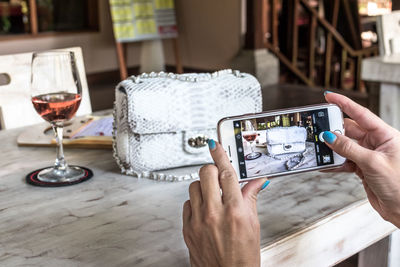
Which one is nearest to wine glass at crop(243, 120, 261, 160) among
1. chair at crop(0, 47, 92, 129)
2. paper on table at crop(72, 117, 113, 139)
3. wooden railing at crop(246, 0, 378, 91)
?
paper on table at crop(72, 117, 113, 139)

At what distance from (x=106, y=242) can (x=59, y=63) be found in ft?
1.16

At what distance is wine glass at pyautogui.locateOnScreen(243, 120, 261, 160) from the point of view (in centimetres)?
66

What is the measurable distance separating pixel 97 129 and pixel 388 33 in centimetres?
152

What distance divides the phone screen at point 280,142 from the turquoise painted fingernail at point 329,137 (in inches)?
1.4

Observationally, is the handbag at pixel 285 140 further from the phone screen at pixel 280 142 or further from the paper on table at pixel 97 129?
the paper on table at pixel 97 129

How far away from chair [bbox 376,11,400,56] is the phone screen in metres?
1.53

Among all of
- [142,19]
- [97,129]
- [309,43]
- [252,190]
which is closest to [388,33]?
[97,129]

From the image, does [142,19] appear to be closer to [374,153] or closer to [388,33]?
[388,33]

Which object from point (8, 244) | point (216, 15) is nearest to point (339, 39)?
point (216, 15)

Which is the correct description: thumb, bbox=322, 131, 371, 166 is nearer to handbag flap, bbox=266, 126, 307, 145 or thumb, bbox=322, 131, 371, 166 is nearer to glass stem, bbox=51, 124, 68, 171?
handbag flap, bbox=266, 126, 307, 145

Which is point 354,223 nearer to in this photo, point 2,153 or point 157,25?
point 2,153

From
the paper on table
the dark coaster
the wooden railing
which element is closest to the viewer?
the dark coaster

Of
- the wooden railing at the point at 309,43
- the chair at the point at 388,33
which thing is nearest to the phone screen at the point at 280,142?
the chair at the point at 388,33

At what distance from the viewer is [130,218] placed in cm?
67
